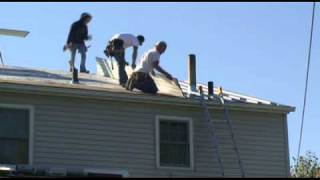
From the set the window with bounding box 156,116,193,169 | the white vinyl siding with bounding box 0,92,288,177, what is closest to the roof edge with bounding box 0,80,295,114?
the white vinyl siding with bounding box 0,92,288,177

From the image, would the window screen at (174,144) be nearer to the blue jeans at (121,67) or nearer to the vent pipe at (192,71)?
the blue jeans at (121,67)

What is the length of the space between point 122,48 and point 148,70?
1.48m

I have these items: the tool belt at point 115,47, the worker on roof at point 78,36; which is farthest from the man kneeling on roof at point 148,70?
the worker on roof at point 78,36

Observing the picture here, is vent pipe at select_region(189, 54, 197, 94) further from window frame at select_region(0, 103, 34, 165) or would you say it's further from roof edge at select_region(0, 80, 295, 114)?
window frame at select_region(0, 103, 34, 165)

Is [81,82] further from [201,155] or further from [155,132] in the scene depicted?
[201,155]

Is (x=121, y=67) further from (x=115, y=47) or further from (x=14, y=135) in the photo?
(x=14, y=135)

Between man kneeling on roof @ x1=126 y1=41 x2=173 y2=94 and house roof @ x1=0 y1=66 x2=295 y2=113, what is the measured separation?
0.18 metres

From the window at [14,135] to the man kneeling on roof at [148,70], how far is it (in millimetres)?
2764

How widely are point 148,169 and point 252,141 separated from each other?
2973 millimetres

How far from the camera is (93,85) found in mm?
18547

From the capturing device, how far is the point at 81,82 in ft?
61.7

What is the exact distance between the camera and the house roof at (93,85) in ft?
57.7

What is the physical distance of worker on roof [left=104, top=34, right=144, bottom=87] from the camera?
62.5 feet

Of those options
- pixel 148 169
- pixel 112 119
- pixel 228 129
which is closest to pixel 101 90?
pixel 112 119
